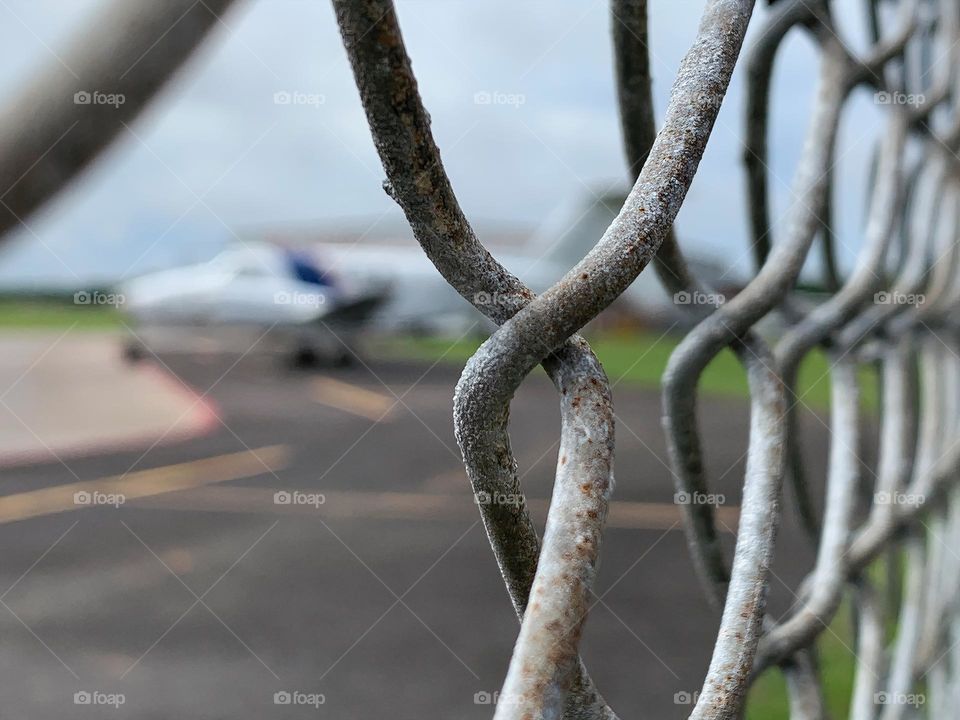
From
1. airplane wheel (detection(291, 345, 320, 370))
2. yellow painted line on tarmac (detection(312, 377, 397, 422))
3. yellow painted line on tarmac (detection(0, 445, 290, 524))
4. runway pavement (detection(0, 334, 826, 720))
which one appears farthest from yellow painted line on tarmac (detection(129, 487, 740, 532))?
airplane wheel (detection(291, 345, 320, 370))

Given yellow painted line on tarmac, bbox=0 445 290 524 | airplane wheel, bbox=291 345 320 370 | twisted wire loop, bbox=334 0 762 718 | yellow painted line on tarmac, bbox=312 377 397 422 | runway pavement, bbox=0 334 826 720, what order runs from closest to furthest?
twisted wire loop, bbox=334 0 762 718 → runway pavement, bbox=0 334 826 720 → yellow painted line on tarmac, bbox=0 445 290 524 → yellow painted line on tarmac, bbox=312 377 397 422 → airplane wheel, bbox=291 345 320 370

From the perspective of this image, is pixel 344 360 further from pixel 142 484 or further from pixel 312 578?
pixel 312 578

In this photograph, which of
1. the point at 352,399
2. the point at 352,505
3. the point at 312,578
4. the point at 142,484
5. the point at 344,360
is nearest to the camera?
the point at 312,578

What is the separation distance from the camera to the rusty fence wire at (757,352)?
155 millimetres

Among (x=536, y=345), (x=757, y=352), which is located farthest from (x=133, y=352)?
(x=536, y=345)

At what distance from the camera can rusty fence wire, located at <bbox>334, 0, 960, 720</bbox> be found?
0.15 m

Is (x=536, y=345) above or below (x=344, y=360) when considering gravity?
below

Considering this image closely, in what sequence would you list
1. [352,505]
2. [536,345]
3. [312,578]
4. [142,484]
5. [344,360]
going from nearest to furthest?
[536,345] → [312,578] → [352,505] → [142,484] → [344,360]

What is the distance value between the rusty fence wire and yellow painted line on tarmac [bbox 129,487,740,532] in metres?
1.85

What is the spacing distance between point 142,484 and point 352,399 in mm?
1259

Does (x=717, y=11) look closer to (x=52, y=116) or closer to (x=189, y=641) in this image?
(x=52, y=116)

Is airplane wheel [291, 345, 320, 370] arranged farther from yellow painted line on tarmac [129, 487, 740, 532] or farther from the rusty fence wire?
the rusty fence wire

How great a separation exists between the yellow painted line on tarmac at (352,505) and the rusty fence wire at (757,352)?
1.85m

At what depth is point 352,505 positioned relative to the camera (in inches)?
117
